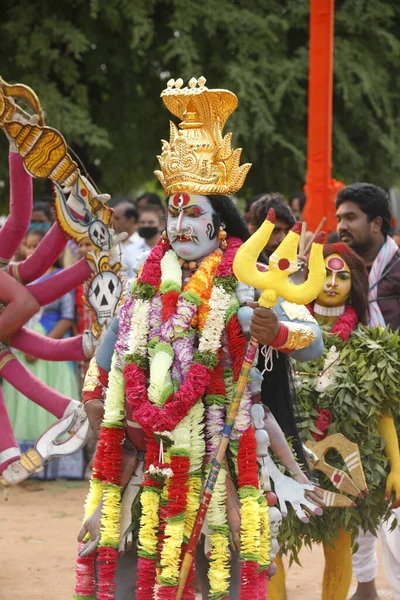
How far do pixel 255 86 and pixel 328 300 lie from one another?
6.52 m

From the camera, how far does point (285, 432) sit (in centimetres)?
445

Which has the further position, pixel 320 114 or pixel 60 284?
pixel 320 114

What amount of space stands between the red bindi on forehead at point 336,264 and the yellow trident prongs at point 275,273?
148cm

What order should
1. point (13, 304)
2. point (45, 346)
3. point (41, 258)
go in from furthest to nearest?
point (45, 346) < point (41, 258) < point (13, 304)

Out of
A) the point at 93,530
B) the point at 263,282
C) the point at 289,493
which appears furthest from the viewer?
the point at 289,493

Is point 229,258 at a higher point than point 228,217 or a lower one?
lower

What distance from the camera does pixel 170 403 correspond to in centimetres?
392

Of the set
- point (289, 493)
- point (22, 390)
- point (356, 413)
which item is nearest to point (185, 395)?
point (289, 493)

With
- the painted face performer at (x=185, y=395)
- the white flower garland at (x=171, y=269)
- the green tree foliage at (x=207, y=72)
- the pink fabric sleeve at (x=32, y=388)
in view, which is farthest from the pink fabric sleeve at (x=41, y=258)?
the green tree foliage at (x=207, y=72)

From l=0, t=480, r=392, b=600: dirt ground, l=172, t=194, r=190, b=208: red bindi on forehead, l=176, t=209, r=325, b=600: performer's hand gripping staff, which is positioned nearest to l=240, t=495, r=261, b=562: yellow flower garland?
l=176, t=209, r=325, b=600: performer's hand gripping staff

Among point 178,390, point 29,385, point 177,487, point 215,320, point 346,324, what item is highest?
point 215,320

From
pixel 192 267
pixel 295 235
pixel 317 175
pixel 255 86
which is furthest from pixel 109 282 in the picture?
pixel 255 86

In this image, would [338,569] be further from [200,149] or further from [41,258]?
[200,149]

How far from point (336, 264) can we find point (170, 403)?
1.73 m
